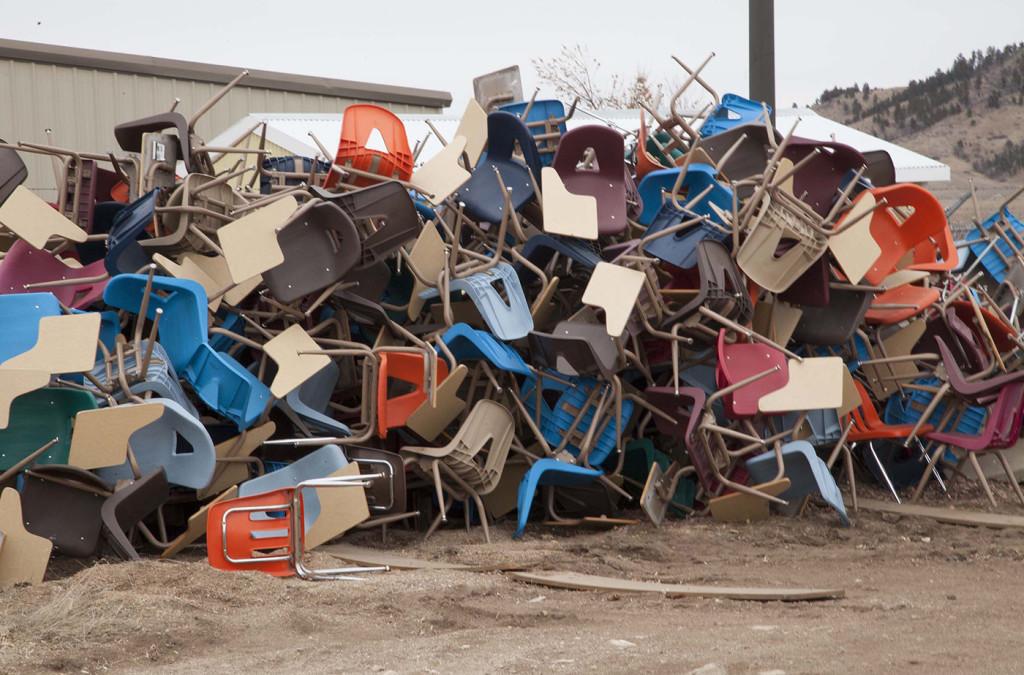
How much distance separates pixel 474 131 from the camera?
676cm

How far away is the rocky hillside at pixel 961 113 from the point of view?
41.5 metres

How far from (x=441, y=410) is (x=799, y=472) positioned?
1.70 meters

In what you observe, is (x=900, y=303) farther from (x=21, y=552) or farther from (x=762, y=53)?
(x=762, y=53)

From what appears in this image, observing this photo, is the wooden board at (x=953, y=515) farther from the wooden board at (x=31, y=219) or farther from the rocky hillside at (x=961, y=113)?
the rocky hillside at (x=961, y=113)

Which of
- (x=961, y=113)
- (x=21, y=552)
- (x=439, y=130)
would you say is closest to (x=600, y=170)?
(x=21, y=552)

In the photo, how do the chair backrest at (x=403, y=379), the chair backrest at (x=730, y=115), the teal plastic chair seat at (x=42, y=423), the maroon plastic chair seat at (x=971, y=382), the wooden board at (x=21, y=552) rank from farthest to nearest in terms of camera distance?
the chair backrest at (x=730, y=115), the maroon plastic chair seat at (x=971, y=382), the chair backrest at (x=403, y=379), the teal plastic chair seat at (x=42, y=423), the wooden board at (x=21, y=552)

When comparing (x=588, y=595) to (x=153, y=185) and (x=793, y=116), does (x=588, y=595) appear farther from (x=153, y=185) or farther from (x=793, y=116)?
(x=793, y=116)

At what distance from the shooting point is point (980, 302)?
777 cm

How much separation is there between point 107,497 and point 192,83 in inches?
471

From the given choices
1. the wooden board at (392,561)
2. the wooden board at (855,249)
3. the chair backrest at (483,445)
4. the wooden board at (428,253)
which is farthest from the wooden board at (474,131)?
the wooden board at (392,561)

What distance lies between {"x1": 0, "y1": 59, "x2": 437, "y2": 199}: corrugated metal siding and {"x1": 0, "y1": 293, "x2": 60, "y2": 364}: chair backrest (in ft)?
32.2

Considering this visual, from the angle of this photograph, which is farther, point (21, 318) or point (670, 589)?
point (21, 318)

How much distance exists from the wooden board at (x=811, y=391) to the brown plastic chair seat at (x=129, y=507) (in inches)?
108

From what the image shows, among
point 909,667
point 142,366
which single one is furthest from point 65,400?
point 909,667
